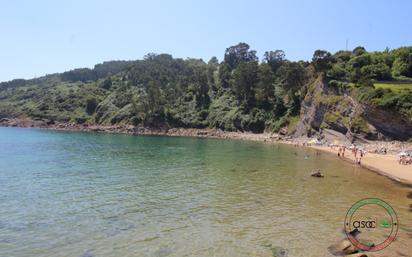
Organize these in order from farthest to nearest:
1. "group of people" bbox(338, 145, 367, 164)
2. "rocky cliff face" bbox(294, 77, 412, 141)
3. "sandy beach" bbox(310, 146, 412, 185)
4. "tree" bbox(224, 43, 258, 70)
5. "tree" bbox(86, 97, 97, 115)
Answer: "tree" bbox(224, 43, 258, 70)
"tree" bbox(86, 97, 97, 115)
"rocky cliff face" bbox(294, 77, 412, 141)
"group of people" bbox(338, 145, 367, 164)
"sandy beach" bbox(310, 146, 412, 185)

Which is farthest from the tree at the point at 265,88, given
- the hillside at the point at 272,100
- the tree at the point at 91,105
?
the tree at the point at 91,105

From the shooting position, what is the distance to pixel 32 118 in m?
178

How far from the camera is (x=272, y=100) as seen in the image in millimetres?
134375

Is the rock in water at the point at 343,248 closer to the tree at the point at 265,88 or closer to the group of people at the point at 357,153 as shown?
the group of people at the point at 357,153

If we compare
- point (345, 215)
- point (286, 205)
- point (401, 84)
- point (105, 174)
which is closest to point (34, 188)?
point (105, 174)

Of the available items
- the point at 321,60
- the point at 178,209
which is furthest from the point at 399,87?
the point at 178,209

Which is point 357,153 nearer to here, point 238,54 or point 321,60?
point 321,60

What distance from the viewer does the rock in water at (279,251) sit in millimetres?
18172

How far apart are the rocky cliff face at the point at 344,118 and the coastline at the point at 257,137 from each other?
130 inches

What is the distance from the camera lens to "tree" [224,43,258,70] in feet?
642

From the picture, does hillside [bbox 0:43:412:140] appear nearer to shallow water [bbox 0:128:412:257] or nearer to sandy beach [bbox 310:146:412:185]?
sandy beach [bbox 310:146:412:185]

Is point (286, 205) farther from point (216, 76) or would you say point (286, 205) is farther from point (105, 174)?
point (216, 76)

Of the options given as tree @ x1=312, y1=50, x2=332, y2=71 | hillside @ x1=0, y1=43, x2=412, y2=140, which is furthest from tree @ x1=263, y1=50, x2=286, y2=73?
tree @ x1=312, y1=50, x2=332, y2=71

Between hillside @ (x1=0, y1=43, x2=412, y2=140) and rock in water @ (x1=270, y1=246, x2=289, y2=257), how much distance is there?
67.8m
